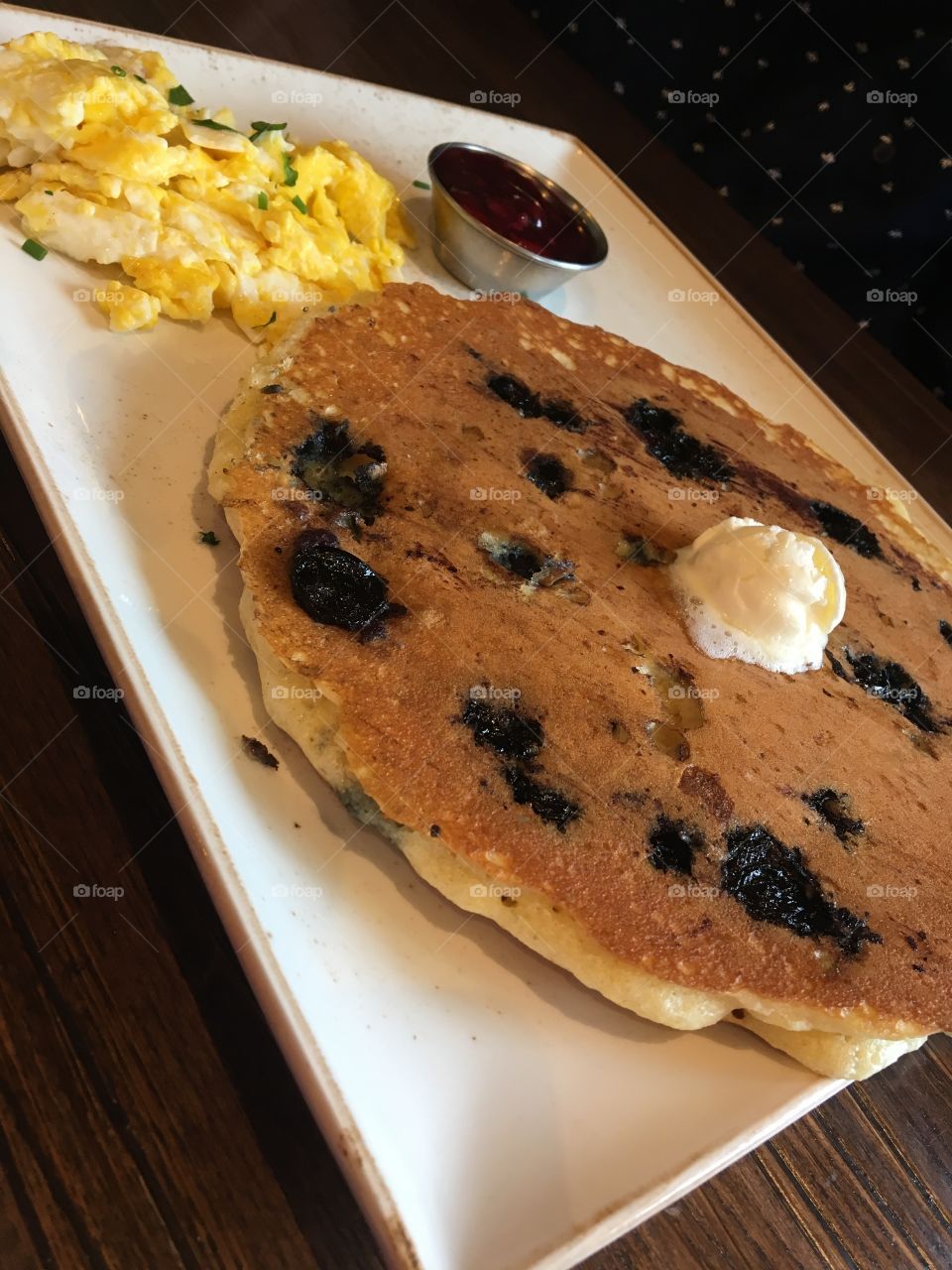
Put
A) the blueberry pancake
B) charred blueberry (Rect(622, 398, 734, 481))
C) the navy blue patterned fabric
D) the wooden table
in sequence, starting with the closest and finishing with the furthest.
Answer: the wooden table < the blueberry pancake < charred blueberry (Rect(622, 398, 734, 481)) < the navy blue patterned fabric

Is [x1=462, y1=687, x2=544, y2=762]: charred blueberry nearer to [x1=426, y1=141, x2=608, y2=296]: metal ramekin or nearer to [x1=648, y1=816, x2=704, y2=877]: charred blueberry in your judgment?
[x1=648, y1=816, x2=704, y2=877]: charred blueberry

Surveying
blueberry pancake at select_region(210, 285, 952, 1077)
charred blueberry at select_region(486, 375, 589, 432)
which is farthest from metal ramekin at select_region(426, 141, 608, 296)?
charred blueberry at select_region(486, 375, 589, 432)

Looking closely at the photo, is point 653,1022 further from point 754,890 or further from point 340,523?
point 340,523

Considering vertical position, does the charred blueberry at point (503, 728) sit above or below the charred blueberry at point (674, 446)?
below

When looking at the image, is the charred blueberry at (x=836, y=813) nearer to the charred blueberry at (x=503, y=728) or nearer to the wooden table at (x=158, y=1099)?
the wooden table at (x=158, y=1099)

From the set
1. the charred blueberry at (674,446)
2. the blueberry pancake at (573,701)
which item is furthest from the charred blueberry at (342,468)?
the charred blueberry at (674,446)

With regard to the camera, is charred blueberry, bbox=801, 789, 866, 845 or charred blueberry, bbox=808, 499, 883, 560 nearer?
charred blueberry, bbox=801, 789, 866, 845
